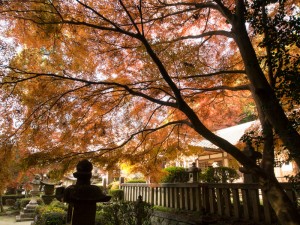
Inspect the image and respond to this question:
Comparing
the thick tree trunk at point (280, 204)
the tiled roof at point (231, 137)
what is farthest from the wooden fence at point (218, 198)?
the tiled roof at point (231, 137)

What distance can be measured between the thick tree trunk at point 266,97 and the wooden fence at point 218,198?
1.52 meters

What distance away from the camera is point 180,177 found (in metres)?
11.2

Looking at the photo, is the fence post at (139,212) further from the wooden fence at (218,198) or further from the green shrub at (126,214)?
the wooden fence at (218,198)

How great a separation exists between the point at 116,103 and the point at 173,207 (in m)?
4.47

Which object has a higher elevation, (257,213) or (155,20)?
(155,20)

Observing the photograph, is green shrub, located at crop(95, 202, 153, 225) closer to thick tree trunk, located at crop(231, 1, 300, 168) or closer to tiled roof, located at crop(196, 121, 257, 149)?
thick tree trunk, located at crop(231, 1, 300, 168)

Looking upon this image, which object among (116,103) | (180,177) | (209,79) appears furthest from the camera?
(180,177)

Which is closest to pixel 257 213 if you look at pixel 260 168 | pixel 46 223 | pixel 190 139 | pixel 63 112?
pixel 260 168

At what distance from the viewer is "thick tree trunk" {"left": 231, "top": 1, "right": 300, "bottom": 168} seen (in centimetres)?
363

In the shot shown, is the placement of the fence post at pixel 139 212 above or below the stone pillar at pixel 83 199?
below

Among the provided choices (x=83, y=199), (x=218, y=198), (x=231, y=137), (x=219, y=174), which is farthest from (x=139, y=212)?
(x=231, y=137)

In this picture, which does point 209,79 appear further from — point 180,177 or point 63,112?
point 180,177

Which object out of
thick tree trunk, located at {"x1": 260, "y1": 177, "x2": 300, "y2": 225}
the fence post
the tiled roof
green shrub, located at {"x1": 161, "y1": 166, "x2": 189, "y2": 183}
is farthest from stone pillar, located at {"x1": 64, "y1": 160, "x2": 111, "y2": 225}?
the tiled roof

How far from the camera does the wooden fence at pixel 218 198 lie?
5.48 m
